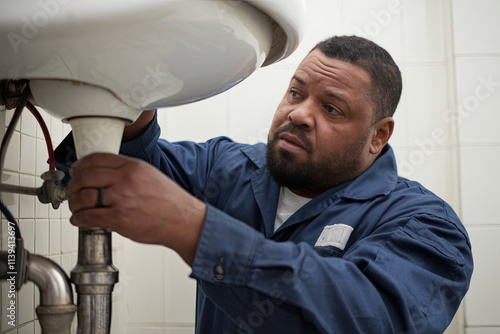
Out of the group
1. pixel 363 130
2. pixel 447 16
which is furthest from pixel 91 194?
pixel 447 16

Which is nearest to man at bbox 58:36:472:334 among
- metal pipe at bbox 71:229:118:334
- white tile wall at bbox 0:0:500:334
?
metal pipe at bbox 71:229:118:334

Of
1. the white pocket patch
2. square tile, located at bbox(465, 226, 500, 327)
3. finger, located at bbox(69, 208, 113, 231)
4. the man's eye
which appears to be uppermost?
the man's eye

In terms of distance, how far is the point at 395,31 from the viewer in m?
1.53

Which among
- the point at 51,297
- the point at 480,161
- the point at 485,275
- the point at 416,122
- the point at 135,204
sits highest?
the point at 416,122

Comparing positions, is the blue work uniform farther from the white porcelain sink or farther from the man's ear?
the white porcelain sink

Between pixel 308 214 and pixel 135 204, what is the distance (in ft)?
1.78

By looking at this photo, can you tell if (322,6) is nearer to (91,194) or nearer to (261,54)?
(261,54)

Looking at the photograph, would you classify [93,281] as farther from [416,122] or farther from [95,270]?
[416,122]

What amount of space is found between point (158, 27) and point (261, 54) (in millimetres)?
151

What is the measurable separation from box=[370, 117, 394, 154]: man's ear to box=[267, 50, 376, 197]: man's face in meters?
0.09

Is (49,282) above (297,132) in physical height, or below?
below

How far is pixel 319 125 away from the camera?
0.97m

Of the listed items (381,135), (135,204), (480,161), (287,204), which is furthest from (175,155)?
(480,161)

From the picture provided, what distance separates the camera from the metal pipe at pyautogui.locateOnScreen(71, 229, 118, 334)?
0.57 m
